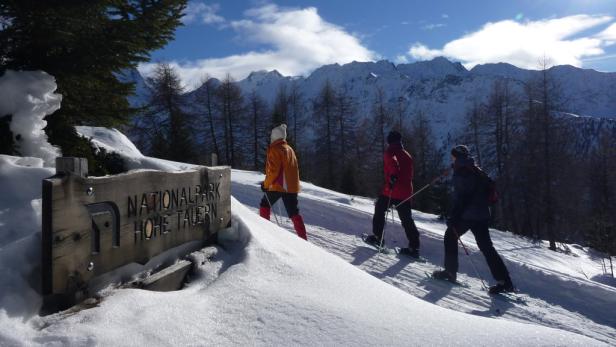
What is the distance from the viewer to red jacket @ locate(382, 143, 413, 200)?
736 centimetres

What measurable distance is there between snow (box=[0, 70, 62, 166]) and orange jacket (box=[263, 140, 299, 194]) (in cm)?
309

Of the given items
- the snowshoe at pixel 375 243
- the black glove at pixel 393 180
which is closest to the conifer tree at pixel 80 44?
the black glove at pixel 393 180

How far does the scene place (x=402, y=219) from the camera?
741cm

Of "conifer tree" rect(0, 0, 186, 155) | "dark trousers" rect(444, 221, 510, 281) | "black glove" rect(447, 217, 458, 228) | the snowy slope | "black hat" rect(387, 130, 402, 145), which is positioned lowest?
the snowy slope

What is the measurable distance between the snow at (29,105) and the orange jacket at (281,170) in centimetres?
309

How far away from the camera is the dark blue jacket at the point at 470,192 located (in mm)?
6227

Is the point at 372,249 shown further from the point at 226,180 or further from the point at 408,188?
the point at 226,180

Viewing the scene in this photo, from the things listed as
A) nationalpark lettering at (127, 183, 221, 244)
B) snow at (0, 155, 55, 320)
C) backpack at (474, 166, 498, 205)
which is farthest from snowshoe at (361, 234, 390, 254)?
snow at (0, 155, 55, 320)

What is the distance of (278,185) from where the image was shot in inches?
255

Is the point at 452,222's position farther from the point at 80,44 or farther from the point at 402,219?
the point at 80,44

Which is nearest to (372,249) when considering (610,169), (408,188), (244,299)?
(408,188)

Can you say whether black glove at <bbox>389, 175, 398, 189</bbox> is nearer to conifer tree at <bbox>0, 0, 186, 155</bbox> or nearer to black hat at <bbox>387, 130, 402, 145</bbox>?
black hat at <bbox>387, 130, 402, 145</bbox>

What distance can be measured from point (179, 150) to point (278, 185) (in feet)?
68.1

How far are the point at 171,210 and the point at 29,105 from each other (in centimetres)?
171
